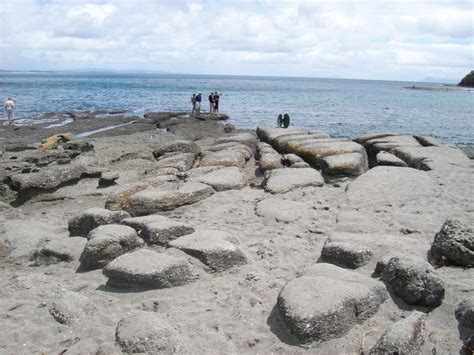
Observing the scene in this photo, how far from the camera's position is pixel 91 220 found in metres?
6.56

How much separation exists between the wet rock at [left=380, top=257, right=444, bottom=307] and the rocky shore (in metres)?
0.01

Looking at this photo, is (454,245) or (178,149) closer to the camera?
(454,245)

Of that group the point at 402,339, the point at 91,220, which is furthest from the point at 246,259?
the point at 91,220

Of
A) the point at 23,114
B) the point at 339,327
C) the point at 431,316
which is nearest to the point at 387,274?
the point at 431,316

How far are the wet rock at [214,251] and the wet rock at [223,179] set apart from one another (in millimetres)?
2976

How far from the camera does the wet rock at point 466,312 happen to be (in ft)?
12.8

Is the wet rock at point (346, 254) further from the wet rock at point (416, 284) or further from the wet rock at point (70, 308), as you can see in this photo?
the wet rock at point (70, 308)

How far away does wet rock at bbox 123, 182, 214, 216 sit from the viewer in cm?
755

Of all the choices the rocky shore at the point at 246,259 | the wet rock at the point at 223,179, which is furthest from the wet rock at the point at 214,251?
the wet rock at the point at 223,179

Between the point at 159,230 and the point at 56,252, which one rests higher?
the point at 159,230

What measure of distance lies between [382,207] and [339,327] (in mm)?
3943

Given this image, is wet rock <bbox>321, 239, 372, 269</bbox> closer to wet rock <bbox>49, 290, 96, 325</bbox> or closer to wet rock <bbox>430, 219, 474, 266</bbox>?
wet rock <bbox>430, 219, 474, 266</bbox>

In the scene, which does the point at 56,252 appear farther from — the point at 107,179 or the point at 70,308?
the point at 107,179

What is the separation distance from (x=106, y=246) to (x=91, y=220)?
123 cm
